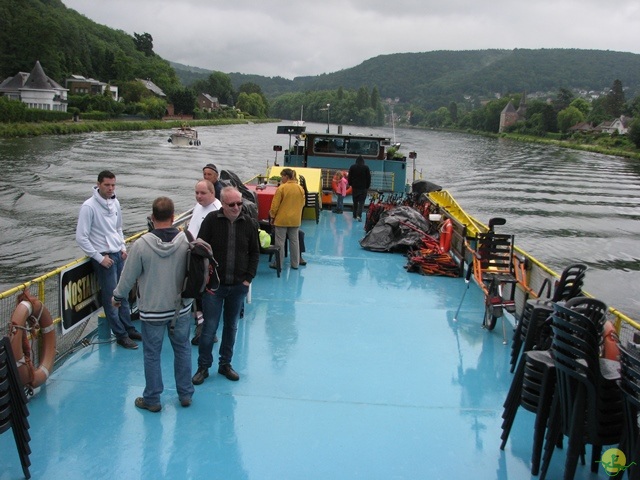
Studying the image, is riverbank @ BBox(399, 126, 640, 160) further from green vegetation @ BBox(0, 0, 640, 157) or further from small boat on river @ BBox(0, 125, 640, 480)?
small boat on river @ BBox(0, 125, 640, 480)

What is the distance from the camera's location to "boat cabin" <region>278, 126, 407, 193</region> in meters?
16.6

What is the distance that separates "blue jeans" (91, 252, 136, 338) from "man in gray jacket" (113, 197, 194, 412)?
1.24m

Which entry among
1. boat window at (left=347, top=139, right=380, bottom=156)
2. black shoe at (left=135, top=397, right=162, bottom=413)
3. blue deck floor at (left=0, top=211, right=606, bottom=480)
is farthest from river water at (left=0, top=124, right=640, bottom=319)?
black shoe at (left=135, top=397, right=162, bottom=413)

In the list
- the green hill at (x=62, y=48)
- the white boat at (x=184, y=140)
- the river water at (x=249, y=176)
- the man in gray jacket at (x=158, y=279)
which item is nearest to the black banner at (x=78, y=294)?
the man in gray jacket at (x=158, y=279)

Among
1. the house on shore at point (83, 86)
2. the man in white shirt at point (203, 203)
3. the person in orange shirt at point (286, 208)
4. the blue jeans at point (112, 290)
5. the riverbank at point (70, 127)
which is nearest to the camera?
the blue jeans at point (112, 290)

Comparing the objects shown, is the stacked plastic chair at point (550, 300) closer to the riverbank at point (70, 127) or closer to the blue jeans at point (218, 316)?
the blue jeans at point (218, 316)

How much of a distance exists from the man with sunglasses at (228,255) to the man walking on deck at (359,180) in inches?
331

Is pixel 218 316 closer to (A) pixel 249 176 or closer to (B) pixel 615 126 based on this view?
(A) pixel 249 176

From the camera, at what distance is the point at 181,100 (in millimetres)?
112625

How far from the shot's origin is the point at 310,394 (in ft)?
15.9

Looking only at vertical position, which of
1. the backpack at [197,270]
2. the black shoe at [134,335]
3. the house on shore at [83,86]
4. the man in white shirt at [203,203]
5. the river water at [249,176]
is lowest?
the river water at [249,176]

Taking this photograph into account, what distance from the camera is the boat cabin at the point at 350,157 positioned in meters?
16.6

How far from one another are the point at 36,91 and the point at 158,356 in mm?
97777

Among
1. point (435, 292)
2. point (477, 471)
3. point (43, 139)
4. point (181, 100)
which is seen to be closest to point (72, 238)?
point (435, 292)
